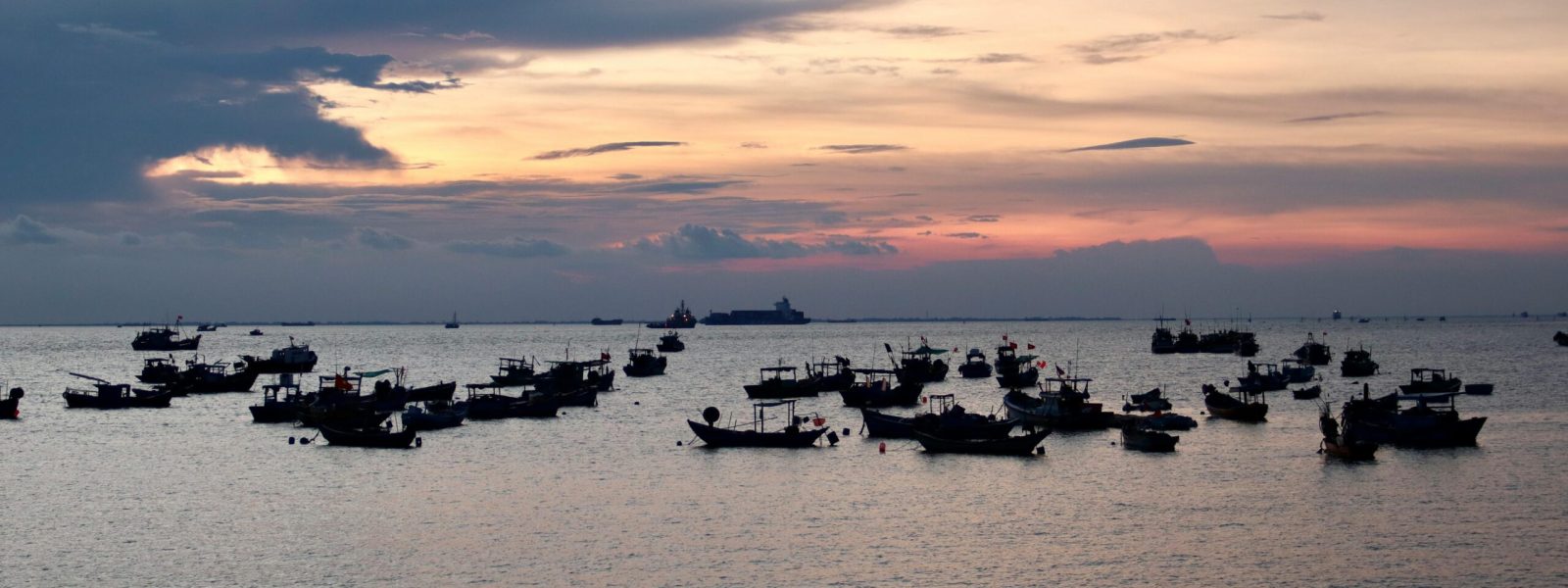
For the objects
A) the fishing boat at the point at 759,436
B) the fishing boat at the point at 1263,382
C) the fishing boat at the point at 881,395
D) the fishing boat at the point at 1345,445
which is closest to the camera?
the fishing boat at the point at 1345,445

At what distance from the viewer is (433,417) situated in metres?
88.5

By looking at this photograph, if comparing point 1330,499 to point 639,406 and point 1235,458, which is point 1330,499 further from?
point 639,406

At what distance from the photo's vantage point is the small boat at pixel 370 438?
76.9 metres

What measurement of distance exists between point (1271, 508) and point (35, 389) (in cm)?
13083

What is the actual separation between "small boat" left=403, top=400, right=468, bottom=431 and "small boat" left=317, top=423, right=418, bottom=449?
803cm

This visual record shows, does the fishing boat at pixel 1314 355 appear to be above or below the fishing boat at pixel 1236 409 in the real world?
above

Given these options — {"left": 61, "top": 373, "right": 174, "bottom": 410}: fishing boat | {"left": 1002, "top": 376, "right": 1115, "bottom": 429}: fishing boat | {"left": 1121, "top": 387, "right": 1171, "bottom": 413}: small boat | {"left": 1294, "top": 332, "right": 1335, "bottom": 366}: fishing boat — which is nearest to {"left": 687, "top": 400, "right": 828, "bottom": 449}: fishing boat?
{"left": 1002, "top": 376, "right": 1115, "bottom": 429}: fishing boat

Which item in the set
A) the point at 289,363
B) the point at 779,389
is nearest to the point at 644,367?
the point at 779,389

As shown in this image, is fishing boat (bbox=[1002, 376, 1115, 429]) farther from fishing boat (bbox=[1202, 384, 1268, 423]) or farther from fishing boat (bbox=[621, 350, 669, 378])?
fishing boat (bbox=[621, 350, 669, 378])

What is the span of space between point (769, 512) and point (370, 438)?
3171 cm

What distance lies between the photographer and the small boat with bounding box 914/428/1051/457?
71.1 meters

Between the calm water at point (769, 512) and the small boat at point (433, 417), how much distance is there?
1865mm

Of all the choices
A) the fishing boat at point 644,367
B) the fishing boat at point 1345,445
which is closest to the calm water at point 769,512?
the fishing boat at point 1345,445

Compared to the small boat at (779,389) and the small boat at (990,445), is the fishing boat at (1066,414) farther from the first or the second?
the small boat at (779,389)
